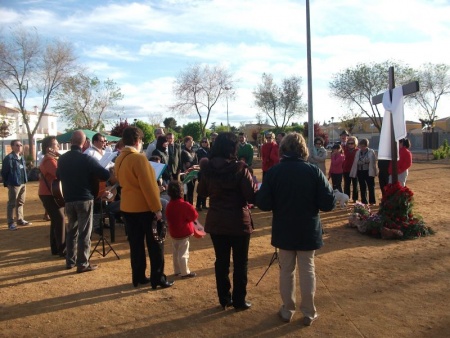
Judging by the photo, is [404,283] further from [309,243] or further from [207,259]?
[207,259]

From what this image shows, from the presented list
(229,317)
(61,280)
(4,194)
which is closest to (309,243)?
(229,317)

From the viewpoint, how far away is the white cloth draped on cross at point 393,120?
738cm

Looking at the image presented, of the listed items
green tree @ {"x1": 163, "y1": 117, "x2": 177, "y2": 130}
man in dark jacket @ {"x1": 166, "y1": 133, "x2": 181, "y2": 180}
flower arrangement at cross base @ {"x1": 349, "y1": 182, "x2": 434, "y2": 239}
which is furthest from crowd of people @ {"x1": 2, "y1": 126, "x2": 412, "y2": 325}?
green tree @ {"x1": 163, "y1": 117, "x2": 177, "y2": 130}

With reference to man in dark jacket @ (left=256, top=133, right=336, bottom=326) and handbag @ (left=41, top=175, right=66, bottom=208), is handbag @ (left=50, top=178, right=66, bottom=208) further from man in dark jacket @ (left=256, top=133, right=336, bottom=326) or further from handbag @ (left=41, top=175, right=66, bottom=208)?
man in dark jacket @ (left=256, top=133, right=336, bottom=326)

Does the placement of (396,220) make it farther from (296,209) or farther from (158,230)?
(158,230)

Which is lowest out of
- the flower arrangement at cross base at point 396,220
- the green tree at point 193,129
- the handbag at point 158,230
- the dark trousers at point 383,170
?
the flower arrangement at cross base at point 396,220

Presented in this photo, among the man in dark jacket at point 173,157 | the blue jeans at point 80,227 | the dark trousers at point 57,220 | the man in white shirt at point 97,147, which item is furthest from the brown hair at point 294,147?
the man in dark jacket at point 173,157

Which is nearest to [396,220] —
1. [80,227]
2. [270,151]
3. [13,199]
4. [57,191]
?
[270,151]

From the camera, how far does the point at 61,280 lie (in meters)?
5.70

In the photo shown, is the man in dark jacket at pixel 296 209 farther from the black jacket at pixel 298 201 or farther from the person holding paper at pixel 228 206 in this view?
the person holding paper at pixel 228 206

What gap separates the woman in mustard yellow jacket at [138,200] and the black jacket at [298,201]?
151cm

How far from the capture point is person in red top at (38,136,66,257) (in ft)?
22.1

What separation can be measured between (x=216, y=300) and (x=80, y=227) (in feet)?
7.85

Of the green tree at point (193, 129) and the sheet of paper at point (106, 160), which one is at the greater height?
the green tree at point (193, 129)
